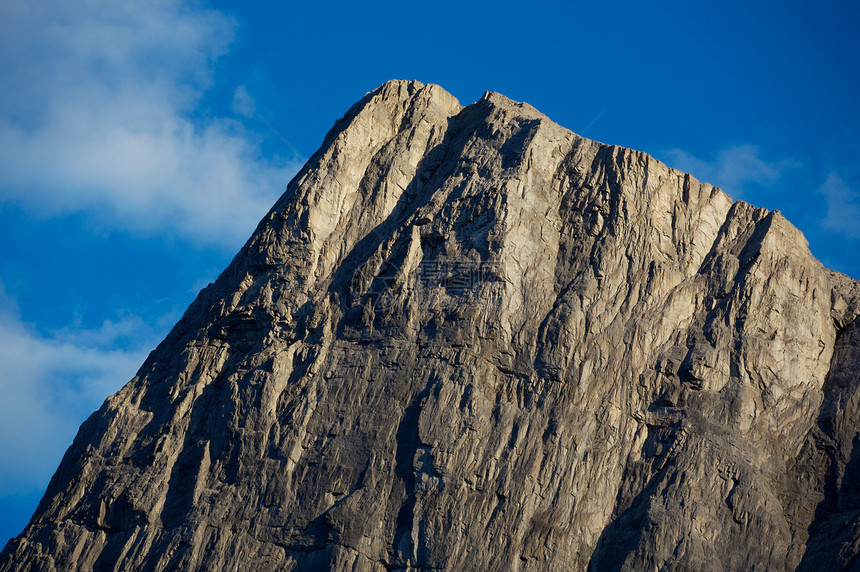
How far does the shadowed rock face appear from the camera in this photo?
5000 cm

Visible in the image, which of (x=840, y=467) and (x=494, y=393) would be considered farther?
(x=494, y=393)

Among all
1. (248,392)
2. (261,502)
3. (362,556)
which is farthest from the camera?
(248,392)

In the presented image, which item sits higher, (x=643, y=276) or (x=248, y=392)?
(x=643, y=276)

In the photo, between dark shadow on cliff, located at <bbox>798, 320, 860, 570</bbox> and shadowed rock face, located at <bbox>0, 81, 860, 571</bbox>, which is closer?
dark shadow on cliff, located at <bbox>798, 320, 860, 570</bbox>

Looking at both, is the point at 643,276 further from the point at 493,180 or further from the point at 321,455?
the point at 321,455

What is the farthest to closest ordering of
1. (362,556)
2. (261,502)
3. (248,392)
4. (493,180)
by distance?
(493,180) → (248,392) → (261,502) → (362,556)

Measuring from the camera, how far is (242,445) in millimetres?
54844

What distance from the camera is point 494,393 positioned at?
53.2 metres

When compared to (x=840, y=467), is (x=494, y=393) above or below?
below

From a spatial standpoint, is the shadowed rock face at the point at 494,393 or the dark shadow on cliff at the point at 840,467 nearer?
the dark shadow on cliff at the point at 840,467

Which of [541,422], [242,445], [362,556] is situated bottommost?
[362,556]

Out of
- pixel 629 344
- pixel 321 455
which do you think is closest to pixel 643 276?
pixel 629 344

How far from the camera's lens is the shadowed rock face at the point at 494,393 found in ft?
164

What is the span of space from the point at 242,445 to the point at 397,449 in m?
8.36
